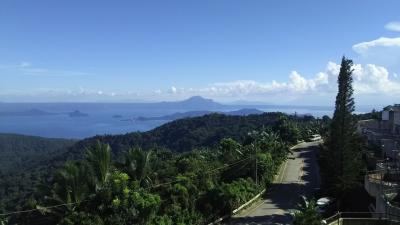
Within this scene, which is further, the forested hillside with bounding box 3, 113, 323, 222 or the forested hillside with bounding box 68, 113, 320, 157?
the forested hillside with bounding box 68, 113, 320, 157

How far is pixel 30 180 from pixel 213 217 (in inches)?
2978

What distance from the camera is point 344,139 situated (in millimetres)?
33281

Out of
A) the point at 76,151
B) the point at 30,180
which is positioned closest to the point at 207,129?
the point at 76,151

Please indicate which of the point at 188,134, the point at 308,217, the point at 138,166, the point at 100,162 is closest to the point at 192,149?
the point at 188,134

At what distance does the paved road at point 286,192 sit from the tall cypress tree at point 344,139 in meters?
3.54

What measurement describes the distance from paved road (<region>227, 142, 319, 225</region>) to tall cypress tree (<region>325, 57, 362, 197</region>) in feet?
11.6

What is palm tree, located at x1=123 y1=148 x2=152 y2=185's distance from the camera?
32.1 m

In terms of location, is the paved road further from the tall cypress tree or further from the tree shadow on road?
the tall cypress tree

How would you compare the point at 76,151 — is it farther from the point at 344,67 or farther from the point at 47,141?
the point at 344,67

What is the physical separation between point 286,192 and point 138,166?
11.5 metres

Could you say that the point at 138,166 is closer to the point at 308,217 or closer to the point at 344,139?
the point at 344,139

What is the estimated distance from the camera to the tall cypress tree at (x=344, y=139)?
32312mm

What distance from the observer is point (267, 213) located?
30000 millimetres

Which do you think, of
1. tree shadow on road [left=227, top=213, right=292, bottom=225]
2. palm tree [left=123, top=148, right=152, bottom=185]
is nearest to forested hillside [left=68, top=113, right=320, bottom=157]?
palm tree [left=123, top=148, right=152, bottom=185]
